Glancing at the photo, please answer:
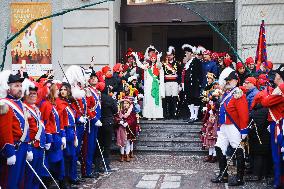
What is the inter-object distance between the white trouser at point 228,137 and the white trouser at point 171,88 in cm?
620

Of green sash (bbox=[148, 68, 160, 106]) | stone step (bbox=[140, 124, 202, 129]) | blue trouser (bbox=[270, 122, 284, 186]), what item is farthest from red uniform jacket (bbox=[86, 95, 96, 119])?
green sash (bbox=[148, 68, 160, 106])

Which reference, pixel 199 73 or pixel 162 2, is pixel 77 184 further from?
pixel 162 2

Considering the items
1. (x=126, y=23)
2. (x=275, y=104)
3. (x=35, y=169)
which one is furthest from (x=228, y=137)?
(x=126, y=23)

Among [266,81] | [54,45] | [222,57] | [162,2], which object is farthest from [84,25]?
[266,81]

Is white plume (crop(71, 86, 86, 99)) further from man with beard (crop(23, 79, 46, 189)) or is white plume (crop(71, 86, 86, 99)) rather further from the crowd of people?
man with beard (crop(23, 79, 46, 189))

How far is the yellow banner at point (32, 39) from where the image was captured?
57.7ft

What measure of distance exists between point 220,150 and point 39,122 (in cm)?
373

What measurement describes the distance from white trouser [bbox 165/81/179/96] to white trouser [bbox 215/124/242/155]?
6.20 m

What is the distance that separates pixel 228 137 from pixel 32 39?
9.36 m

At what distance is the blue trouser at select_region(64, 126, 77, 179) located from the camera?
980cm

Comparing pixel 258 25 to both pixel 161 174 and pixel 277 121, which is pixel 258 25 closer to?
pixel 161 174

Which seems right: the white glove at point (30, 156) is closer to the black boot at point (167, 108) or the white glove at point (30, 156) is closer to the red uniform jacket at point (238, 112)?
the red uniform jacket at point (238, 112)

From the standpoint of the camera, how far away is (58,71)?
17562 mm

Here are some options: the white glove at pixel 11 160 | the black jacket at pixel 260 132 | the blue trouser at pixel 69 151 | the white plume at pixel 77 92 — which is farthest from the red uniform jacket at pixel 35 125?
the black jacket at pixel 260 132
